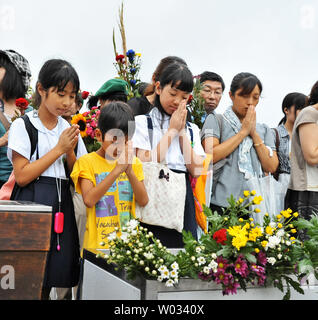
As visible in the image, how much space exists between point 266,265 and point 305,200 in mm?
→ 1795

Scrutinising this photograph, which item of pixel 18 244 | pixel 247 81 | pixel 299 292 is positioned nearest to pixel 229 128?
pixel 247 81

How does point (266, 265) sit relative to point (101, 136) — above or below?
below

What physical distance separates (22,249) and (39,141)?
1.22 m

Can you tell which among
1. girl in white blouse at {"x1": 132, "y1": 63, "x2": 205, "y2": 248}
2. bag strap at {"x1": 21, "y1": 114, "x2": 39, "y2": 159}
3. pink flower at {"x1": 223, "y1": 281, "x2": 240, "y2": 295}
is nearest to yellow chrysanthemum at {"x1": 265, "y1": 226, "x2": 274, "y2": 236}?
pink flower at {"x1": 223, "y1": 281, "x2": 240, "y2": 295}

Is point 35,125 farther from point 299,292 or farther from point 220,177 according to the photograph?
point 299,292

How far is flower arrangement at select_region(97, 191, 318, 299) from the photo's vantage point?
2.03 m

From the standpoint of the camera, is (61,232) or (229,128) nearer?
(61,232)

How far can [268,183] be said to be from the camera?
12.2 feet

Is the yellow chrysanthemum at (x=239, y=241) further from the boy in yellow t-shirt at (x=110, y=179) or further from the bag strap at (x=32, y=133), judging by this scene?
the bag strap at (x=32, y=133)

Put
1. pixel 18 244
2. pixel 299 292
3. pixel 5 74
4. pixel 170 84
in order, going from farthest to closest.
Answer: pixel 5 74, pixel 170 84, pixel 299 292, pixel 18 244

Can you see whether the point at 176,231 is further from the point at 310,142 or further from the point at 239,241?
the point at 310,142

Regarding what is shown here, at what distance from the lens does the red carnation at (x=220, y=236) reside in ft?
7.06

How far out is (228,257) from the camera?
6.93 feet

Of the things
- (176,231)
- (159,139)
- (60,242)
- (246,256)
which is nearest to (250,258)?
(246,256)
